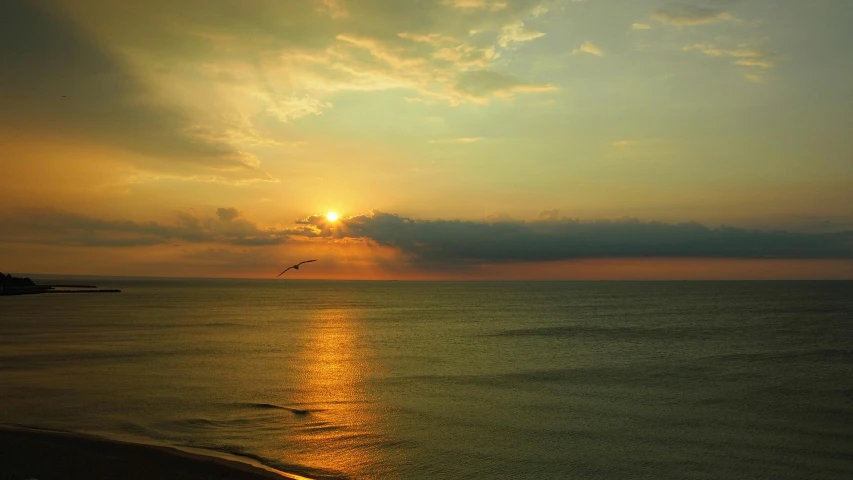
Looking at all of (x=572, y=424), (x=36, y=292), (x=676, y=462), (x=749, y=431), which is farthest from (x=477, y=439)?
(x=36, y=292)

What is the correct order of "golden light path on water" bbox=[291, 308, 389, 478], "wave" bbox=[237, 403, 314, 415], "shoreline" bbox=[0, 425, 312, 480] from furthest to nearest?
1. "wave" bbox=[237, 403, 314, 415]
2. "golden light path on water" bbox=[291, 308, 389, 478]
3. "shoreline" bbox=[0, 425, 312, 480]

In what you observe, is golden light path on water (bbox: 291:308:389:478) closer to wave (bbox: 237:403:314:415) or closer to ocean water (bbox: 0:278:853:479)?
ocean water (bbox: 0:278:853:479)

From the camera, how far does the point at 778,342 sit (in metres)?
57.9

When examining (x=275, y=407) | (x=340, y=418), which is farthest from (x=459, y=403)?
(x=275, y=407)

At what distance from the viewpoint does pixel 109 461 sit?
617 inches

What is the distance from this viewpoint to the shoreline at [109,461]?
14672 millimetres

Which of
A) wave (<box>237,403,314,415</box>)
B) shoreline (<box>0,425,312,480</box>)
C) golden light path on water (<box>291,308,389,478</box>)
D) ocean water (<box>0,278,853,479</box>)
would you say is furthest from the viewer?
wave (<box>237,403,314,415</box>)

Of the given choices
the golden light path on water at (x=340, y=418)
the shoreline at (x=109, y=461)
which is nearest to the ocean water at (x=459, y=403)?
the golden light path on water at (x=340, y=418)

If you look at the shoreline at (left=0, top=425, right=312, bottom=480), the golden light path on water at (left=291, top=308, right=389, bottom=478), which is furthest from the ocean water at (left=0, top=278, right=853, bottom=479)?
the shoreline at (left=0, top=425, right=312, bottom=480)

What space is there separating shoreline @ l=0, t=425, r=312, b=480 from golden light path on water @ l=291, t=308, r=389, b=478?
77.3 inches

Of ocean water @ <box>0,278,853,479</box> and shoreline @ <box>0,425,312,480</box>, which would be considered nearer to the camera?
shoreline @ <box>0,425,312,480</box>

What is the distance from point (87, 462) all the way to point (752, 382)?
3393cm

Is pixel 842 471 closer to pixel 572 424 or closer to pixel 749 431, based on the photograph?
pixel 749 431

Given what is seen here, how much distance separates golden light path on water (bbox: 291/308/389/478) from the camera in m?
17.7
